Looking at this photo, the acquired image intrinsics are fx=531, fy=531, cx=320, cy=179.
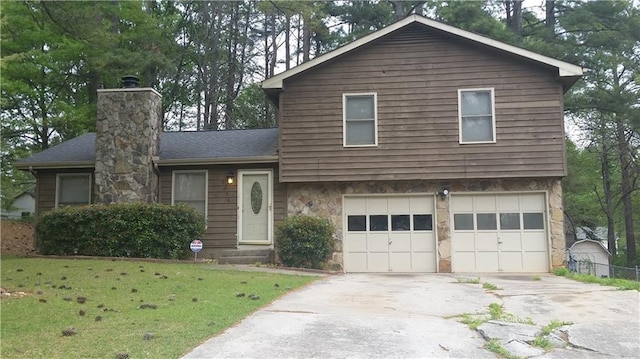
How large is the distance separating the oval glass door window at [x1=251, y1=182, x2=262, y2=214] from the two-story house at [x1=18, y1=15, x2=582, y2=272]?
0.09 ft

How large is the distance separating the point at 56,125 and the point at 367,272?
15.4 m

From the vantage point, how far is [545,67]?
499 inches

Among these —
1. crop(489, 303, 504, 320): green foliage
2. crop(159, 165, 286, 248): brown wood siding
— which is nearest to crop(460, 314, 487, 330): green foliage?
crop(489, 303, 504, 320): green foliage

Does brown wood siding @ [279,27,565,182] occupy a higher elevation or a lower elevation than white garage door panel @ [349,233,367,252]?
higher

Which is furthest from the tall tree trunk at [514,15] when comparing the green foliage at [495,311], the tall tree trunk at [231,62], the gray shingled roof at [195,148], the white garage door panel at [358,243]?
the green foliage at [495,311]

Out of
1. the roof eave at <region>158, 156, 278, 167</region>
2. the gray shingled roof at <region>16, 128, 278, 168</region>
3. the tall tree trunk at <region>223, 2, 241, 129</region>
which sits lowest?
the roof eave at <region>158, 156, 278, 167</region>

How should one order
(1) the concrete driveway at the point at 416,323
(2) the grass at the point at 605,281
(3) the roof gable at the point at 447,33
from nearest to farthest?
(1) the concrete driveway at the point at 416,323, (2) the grass at the point at 605,281, (3) the roof gable at the point at 447,33

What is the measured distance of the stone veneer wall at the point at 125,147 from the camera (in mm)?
13367

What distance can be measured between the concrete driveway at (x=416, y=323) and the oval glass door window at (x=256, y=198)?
15.2 feet

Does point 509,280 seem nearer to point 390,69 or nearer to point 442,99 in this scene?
point 442,99

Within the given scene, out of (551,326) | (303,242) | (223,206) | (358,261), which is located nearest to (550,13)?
(358,261)

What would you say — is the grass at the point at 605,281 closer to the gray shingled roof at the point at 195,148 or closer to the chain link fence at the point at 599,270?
the chain link fence at the point at 599,270

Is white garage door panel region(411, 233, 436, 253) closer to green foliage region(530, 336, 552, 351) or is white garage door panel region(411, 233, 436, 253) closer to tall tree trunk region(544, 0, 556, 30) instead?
green foliage region(530, 336, 552, 351)

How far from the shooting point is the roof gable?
12.3 meters
